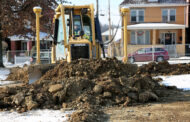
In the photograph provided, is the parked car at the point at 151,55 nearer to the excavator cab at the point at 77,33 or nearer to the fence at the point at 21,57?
the fence at the point at 21,57

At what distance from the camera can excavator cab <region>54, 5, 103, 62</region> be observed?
10.0 metres

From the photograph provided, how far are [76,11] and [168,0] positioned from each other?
26040 mm

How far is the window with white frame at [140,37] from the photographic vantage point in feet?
110

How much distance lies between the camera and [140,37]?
33.7 metres

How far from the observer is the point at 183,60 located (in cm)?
2253

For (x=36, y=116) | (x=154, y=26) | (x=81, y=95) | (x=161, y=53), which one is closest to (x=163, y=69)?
(x=81, y=95)

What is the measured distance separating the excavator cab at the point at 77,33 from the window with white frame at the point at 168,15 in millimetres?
24956

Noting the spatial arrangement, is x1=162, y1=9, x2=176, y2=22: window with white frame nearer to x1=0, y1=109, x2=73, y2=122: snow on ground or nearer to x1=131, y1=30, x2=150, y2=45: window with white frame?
x1=131, y1=30, x2=150, y2=45: window with white frame

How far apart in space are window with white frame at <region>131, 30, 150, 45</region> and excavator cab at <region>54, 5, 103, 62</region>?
2313cm

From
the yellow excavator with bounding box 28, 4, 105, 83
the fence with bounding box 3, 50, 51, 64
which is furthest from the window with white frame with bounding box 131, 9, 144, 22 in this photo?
the yellow excavator with bounding box 28, 4, 105, 83

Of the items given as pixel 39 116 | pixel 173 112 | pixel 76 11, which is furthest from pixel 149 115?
pixel 76 11

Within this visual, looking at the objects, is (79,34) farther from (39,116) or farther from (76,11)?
(39,116)

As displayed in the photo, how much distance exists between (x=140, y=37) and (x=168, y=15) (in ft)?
14.6

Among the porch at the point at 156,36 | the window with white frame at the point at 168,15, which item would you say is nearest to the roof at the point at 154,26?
the porch at the point at 156,36
